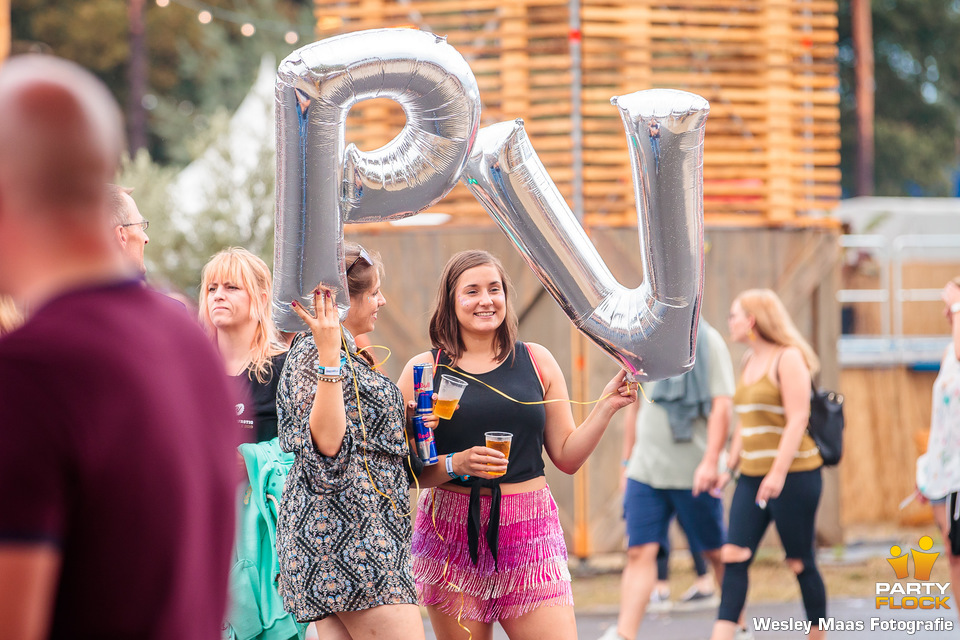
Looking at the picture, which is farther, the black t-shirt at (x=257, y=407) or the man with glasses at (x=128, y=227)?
the black t-shirt at (x=257, y=407)

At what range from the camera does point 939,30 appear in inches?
1126

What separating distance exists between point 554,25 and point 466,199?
155cm

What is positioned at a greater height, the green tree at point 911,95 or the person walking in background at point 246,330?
the green tree at point 911,95

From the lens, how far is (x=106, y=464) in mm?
1307

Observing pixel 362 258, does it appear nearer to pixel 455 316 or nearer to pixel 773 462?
pixel 455 316

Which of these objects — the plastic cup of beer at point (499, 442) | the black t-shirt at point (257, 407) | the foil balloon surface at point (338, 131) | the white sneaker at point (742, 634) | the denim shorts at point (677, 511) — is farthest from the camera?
the denim shorts at point (677, 511)

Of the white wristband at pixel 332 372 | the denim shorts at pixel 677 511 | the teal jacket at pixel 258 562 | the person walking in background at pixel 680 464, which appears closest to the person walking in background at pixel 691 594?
the person walking in background at pixel 680 464

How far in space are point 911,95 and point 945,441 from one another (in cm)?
2531

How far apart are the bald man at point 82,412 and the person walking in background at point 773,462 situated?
448 cm

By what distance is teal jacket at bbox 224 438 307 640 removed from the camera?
151 inches

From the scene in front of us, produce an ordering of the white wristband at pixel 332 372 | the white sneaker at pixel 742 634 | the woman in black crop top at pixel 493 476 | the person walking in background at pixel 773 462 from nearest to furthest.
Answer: the white wristband at pixel 332 372 → the woman in black crop top at pixel 493 476 → the person walking in background at pixel 773 462 → the white sneaker at pixel 742 634

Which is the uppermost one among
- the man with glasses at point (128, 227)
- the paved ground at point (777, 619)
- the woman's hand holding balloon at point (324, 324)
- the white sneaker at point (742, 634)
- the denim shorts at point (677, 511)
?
the man with glasses at point (128, 227)

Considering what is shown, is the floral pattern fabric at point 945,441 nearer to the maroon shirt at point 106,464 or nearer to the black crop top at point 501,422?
the black crop top at point 501,422

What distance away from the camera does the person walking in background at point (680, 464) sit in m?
6.11
